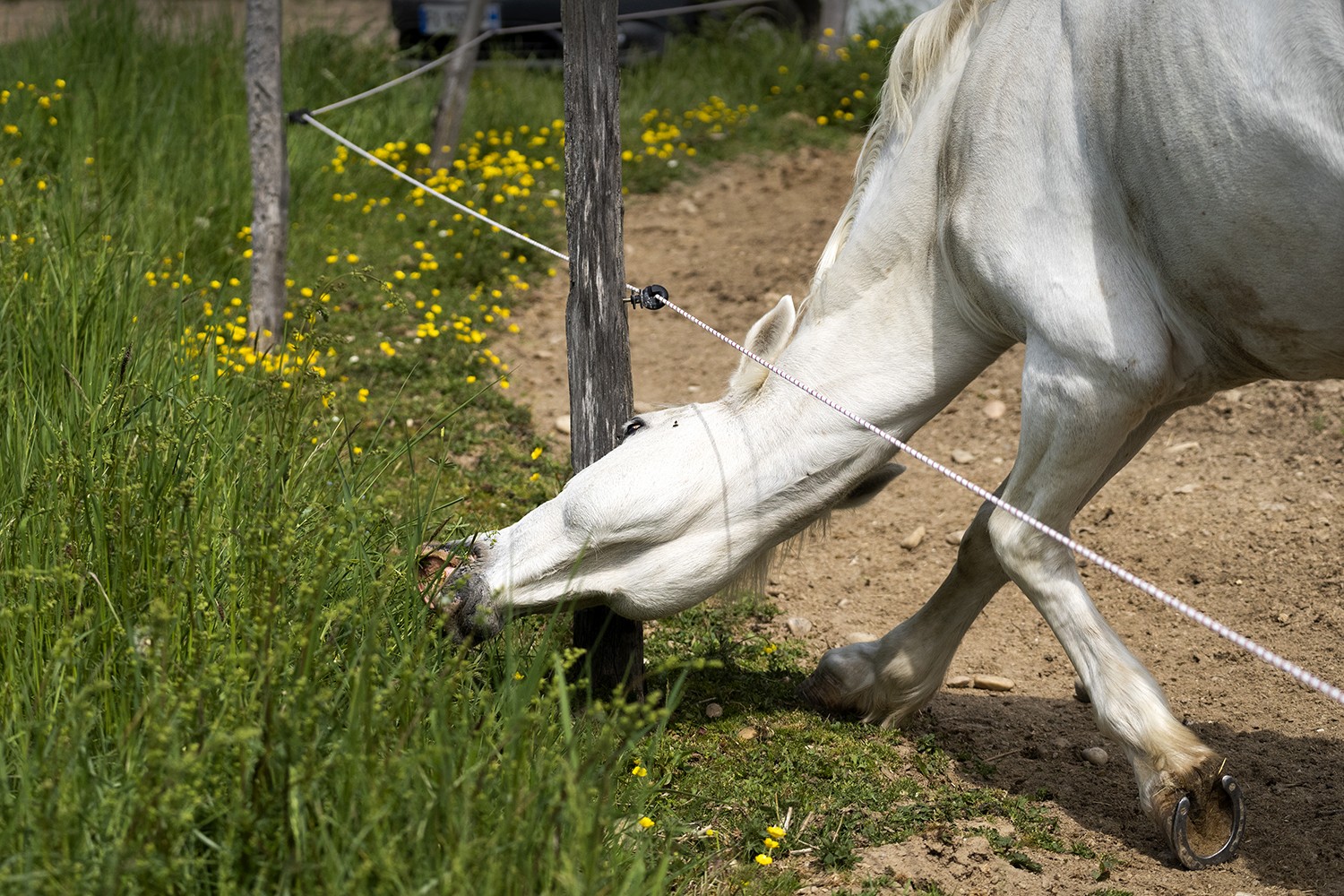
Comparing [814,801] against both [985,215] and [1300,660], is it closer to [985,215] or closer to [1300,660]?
[985,215]

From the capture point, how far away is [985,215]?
279cm

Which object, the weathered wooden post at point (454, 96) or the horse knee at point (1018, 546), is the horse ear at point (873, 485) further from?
the weathered wooden post at point (454, 96)

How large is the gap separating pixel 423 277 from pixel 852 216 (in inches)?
134

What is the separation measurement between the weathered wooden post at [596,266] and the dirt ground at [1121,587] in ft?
3.02

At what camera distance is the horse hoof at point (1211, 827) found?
2.77m

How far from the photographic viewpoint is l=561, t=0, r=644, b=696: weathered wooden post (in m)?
3.14

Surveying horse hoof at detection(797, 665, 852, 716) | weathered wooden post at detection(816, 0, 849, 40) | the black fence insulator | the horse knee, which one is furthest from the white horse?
weathered wooden post at detection(816, 0, 849, 40)

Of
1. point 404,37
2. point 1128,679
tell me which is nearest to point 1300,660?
point 1128,679

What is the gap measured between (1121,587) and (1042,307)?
1828 millimetres

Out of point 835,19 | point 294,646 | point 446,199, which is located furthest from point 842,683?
point 835,19

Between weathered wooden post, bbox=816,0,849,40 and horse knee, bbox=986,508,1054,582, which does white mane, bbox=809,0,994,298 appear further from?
weathered wooden post, bbox=816,0,849,40

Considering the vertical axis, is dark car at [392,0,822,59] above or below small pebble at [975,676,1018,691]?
above

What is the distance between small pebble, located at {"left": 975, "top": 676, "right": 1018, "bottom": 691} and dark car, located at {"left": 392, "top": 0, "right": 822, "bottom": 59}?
6090 mm

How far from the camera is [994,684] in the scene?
12.4 ft
